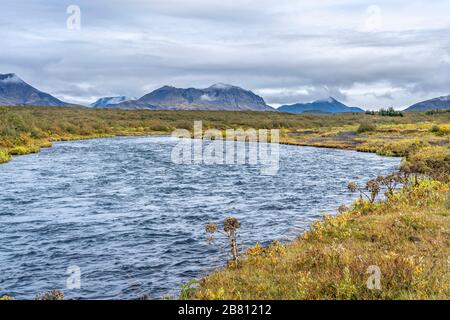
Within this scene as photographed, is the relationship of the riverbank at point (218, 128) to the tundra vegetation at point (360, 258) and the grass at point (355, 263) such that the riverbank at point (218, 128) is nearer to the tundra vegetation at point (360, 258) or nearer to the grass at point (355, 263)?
the tundra vegetation at point (360, 258)

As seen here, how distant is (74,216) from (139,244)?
644cm

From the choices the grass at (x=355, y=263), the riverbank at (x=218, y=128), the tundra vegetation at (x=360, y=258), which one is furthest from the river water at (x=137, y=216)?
the riverbank at (x=218, y=128)

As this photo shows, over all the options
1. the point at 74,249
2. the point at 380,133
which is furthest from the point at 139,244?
the point at 380,133

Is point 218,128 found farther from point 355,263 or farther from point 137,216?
point 355,263

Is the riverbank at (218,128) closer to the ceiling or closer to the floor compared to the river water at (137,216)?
closer to the ceiling

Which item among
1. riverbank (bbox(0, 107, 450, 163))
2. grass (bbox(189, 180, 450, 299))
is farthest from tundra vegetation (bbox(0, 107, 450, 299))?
riverbank (bbox(0, 107, 450, 163))

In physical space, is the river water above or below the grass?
below

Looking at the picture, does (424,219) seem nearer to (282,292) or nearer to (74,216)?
(282,292)

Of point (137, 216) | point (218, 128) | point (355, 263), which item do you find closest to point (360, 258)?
point (355, 263)

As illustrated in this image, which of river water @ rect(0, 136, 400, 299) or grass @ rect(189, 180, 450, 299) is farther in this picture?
river water @ rect(0, 136, 400, 299)

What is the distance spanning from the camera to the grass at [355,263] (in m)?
10.2

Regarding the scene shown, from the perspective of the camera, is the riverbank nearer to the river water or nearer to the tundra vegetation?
the river water

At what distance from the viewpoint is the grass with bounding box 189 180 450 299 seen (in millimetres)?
10156

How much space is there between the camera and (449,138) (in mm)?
60500
